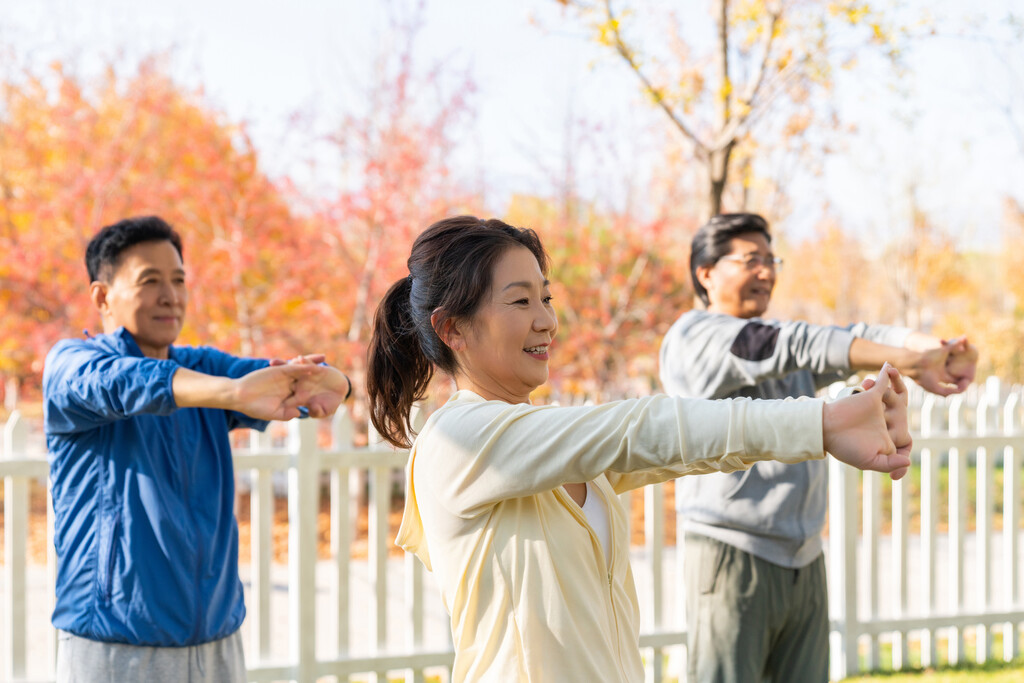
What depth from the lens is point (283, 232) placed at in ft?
28.2

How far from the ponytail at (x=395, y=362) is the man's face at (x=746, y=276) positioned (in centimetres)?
162

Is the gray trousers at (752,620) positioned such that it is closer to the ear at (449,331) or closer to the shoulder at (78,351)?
the ear at (449,331)

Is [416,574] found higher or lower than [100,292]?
lower

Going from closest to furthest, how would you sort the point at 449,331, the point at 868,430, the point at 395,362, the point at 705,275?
the point at 868,430 < the point at 449,331 < the point at 395,362 < the point at 705,275

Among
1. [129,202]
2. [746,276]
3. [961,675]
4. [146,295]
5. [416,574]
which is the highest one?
[129,202]

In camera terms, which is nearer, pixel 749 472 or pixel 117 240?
pixel 117 240

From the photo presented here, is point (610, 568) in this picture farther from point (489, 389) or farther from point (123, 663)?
point (123, 663)

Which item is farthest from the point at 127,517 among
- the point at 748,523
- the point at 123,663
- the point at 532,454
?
the point at 748,523

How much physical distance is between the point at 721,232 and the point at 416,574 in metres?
2.19

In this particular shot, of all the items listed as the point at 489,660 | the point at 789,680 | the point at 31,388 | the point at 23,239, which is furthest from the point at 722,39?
the point at 31,388

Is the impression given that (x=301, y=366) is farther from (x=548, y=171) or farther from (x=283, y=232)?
(x=548, y=171)

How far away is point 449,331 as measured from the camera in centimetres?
151

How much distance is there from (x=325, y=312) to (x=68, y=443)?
610cm

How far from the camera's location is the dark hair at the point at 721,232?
9.95 ft
